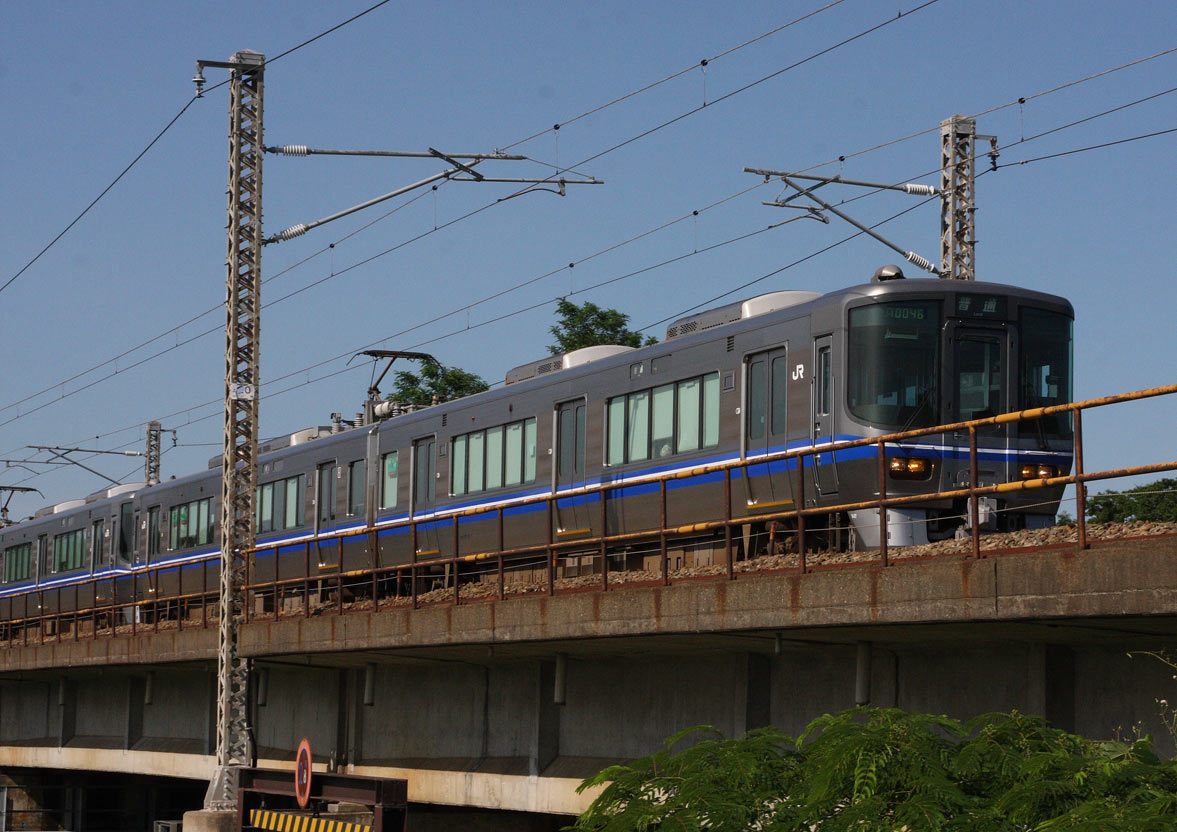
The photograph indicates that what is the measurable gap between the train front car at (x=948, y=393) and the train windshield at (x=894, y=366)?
1 centimetres

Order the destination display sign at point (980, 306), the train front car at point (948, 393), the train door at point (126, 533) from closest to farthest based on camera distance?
the train front car at point (948, 393), the destination display sign at point (980, 306), the train door at point (126, 533)

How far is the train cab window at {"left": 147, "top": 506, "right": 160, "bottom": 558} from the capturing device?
1585 inches

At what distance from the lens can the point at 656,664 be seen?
16.8m

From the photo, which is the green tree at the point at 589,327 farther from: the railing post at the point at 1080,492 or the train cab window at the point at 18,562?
the railing post at the point at 1080,492

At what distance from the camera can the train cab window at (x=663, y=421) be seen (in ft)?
67.8

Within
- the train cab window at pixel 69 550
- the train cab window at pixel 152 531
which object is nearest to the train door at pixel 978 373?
the train cab window at pixel 152 531

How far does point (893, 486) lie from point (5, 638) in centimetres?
3015

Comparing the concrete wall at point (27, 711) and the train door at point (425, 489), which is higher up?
the train door at point (425, 489)

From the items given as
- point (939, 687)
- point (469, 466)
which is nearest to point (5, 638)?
point (469, 466)

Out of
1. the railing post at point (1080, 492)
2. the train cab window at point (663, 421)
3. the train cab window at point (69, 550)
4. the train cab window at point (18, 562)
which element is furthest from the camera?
the train cab window at point (18, 562)

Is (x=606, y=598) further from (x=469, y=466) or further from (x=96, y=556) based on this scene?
(x=96, y=556)

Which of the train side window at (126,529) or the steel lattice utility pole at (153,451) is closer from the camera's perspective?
the train side window at (126,529)

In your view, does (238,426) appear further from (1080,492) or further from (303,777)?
(1080,492)

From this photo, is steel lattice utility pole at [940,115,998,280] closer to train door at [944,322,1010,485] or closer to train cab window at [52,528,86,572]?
train door at [944,322,1010,485]
